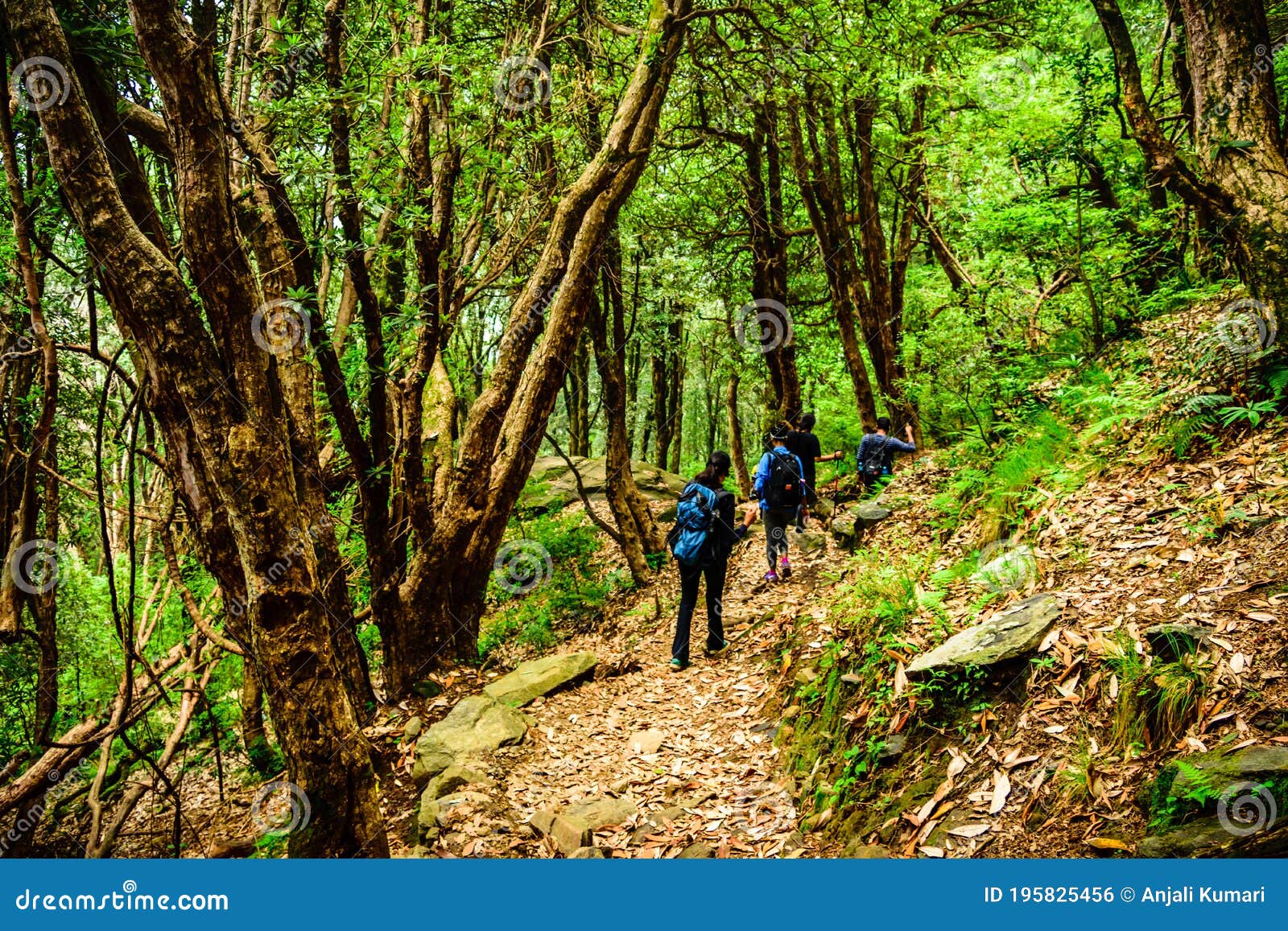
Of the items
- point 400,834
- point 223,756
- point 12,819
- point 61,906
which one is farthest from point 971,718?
point 223,756

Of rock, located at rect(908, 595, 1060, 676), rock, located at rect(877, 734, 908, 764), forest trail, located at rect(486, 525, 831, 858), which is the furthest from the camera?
forest trail, located at rect(486, 525, 831, 858)

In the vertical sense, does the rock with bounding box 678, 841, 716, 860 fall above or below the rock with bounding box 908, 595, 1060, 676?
below

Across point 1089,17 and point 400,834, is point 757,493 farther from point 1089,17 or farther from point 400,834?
point 1089,17

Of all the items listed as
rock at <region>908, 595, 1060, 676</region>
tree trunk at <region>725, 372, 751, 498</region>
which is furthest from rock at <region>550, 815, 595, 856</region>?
tree trunk at <region>725, 372, 751, 498</region>

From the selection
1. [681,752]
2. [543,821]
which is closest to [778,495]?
[681,752]

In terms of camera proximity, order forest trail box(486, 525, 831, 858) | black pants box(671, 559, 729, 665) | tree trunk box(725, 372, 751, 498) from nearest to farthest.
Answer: forest trail box(486, 525, 831, 858) → black pants box(671, 559, 729, 665) → tree trunk box(725, 372, 751, 498)

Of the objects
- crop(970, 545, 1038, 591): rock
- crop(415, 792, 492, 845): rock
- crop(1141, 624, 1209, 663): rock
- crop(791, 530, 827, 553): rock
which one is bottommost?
crop(415, 792, 492, 845): rock

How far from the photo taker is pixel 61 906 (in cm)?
381

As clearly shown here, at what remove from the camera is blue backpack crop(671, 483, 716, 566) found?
7.64 m

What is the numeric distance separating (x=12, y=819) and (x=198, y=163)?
6.50 m

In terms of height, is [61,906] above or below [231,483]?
below

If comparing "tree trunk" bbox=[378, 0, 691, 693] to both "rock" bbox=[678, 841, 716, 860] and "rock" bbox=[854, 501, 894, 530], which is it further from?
"rock" bbox=[854, 501, 894, 530]

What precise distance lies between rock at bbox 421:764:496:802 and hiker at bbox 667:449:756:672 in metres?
2.87

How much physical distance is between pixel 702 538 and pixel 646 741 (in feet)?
7.37
